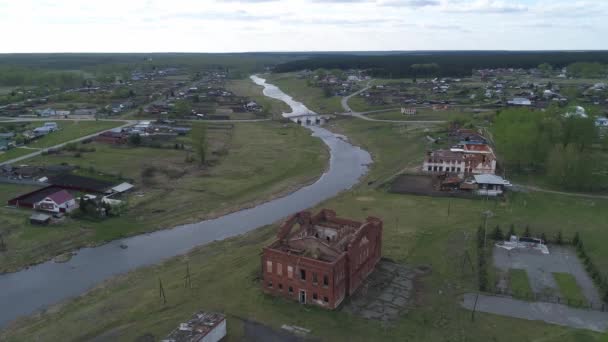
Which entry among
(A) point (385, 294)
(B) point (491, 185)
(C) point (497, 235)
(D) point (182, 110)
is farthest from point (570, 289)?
(D) point (182, 110)

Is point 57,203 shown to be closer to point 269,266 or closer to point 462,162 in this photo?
point 269,266

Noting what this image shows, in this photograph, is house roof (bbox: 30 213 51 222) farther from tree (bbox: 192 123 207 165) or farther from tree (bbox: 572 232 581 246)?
tree (bbox: 572 232 581 246)

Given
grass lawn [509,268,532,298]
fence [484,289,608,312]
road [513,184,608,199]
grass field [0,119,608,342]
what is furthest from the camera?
road [513,184,608,199]

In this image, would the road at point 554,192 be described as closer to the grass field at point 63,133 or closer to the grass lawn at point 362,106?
the grass lawn at point 362,106

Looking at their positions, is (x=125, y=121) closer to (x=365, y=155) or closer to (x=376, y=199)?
(x=365, y=155)

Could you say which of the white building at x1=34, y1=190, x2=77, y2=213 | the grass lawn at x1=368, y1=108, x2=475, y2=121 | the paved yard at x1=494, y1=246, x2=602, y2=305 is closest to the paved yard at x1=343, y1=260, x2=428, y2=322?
the paved yard at x1=494, y1=246, x2=602, y2=305

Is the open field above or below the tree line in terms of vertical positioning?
below

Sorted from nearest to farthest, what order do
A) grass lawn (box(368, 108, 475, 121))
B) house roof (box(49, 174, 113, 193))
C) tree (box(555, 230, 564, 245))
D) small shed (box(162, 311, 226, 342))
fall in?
small shed (box(162, 311, 226, 342))
tree (box(555, 230, 564, 245))
house roof (box(49, 174, 113, 193))
grass lawn (box(368, 108, 475, 121))
